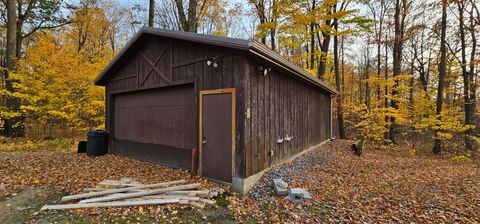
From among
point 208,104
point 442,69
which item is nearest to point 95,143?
point 208,104

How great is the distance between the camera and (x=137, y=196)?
4.02 meters

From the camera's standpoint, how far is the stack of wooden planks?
3766 mm

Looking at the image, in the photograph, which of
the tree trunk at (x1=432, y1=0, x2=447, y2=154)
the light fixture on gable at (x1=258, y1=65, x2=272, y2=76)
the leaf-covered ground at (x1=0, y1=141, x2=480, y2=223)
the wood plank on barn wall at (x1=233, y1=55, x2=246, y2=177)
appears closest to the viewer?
the leaf-covered ground at (x1=0, y1=141, x2=480, y2=223)

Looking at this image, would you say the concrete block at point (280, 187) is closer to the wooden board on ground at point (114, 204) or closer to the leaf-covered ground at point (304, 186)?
the leaf-covered ground at point (304, 186)

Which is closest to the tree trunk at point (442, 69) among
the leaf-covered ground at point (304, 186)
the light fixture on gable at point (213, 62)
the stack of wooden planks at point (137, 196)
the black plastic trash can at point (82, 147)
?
the leaf-covered ground at point (304, 186)

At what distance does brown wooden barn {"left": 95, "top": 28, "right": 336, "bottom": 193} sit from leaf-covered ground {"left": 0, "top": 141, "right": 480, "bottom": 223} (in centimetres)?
49

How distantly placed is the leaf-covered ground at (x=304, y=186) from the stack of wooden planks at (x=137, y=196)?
5.2 inches

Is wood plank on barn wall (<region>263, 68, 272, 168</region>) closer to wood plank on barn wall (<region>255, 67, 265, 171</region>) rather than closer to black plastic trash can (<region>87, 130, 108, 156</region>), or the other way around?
wood plank on barn wall (<region>255, 67, 265, 171</region>)

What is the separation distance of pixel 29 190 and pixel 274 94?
5440 millimetres

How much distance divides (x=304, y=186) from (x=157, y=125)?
14.1ft

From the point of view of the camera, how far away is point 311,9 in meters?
13.3

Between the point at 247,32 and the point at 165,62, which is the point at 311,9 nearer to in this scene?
the point at 247,32

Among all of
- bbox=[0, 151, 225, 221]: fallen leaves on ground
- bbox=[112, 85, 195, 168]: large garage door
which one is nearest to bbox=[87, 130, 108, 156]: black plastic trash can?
bbox=[0, 151, 225, 221]: fallen leaves on ground

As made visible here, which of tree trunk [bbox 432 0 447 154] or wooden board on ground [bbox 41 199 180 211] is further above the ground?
tree trunk [bbox 432 0 447 154]
